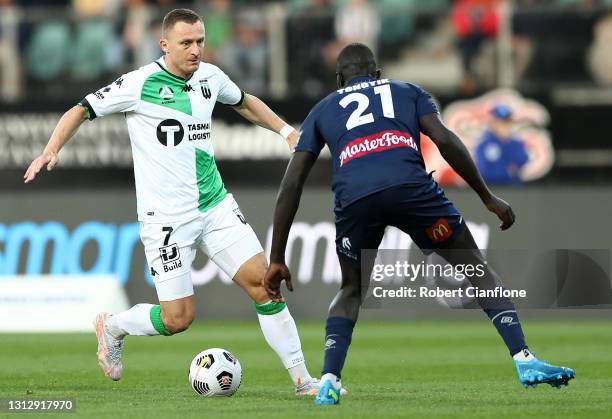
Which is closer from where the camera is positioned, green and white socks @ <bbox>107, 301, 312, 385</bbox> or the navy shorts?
the navy shorts

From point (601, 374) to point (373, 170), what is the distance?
11.0ft

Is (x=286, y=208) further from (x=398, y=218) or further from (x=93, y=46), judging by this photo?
(x=93, y=46)

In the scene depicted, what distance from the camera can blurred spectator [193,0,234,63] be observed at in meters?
17.4

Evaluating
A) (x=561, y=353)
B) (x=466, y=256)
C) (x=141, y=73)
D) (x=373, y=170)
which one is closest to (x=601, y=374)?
(x=561, y=353)

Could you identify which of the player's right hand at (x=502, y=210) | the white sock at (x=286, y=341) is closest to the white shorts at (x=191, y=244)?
the white sock at (x=286, y=341)

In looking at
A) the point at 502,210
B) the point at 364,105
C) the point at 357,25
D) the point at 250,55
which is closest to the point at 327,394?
the point at 502,210

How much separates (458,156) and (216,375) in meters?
2.28

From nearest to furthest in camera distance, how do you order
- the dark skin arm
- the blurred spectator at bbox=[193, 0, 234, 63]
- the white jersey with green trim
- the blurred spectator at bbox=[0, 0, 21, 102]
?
the dark skin arm < the white jersey with green trim < the blurred spectator at bbox=[193, 0, 234, 63] < the blurred spectator at bbox=[0, 0, 21, 102]

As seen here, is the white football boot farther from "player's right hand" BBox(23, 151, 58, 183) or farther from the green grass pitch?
"player's right hand" BBox(23, 151, 58, 183)

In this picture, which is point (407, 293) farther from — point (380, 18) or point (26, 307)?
point (380, 18)

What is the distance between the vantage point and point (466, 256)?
8.12 meters

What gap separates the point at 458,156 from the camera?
7.88 metres

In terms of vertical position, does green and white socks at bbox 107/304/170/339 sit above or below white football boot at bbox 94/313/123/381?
above

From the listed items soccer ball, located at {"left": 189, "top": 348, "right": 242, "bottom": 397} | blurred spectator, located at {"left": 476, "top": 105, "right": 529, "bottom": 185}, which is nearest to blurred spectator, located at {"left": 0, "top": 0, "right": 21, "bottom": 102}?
blurred spectator, located at {"left": 476, "top": 105, "right": 529, "bottom": 185}
